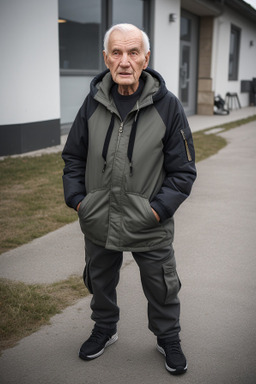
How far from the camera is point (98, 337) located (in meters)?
2.54

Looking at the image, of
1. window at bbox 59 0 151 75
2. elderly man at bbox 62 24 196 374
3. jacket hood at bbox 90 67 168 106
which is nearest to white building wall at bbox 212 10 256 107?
window at bbox 59 0 151 75

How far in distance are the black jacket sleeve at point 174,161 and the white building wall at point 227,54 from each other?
52.9 ft

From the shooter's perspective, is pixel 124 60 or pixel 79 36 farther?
pixel 79 36

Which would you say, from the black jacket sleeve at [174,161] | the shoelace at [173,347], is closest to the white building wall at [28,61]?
the black jacket sleeve at [174,161]

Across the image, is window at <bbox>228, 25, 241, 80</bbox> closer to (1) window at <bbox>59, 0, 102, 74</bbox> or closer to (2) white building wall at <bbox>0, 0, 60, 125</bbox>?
(1) window at <bbox>59, 0, 102, 74</bbox>

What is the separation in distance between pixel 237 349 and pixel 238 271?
108 cm

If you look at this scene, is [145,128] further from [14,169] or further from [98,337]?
[14,169]

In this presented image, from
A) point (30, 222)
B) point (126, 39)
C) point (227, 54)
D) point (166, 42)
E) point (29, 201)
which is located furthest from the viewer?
point (227, 54)

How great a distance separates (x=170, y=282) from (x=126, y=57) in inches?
45.0

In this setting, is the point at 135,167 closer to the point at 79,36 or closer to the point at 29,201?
the point at 29,201

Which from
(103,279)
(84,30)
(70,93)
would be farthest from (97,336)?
(84,30)

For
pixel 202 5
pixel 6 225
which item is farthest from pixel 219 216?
pixel 202 5

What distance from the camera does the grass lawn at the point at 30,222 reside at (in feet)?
9.25

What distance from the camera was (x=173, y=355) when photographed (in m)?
2.39
